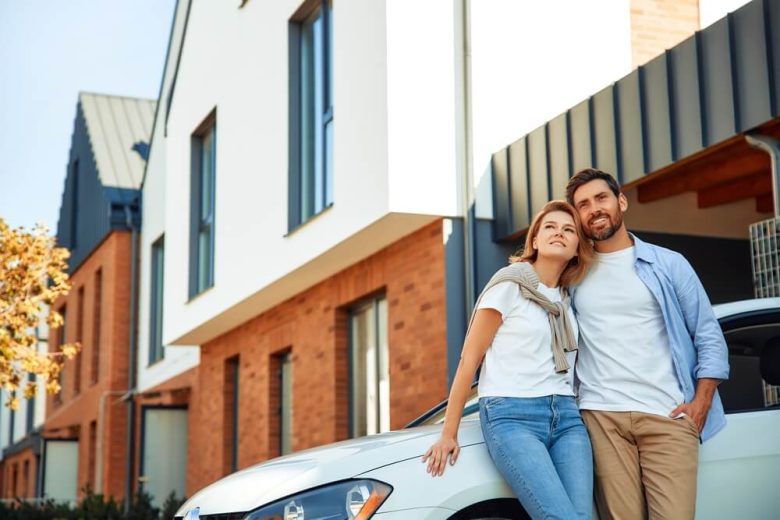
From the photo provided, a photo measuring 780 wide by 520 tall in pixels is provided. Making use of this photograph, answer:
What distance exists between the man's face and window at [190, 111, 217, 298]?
38.3ft

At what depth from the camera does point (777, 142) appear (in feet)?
25.0

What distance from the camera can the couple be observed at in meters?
4.45

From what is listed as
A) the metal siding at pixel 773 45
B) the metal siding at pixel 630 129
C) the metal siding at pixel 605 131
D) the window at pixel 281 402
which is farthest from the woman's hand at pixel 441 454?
the window at pixel 281 402

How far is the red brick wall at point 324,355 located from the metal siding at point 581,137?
1.51 metres

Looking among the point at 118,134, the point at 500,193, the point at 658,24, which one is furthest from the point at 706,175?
the point at 118,134

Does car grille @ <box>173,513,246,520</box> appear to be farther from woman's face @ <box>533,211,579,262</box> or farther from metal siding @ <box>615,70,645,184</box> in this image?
metal siding @ <box>615,70,645,184</box>

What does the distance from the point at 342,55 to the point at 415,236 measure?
1.98 meters

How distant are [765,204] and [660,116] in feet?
10.2

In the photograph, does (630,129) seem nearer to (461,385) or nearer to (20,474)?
(461,385)

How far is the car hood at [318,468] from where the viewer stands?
4461 mm

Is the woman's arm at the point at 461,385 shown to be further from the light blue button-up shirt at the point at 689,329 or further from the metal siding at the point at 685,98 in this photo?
the metal siding at the point at 685,98

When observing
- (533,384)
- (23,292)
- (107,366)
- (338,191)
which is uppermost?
(338,191)

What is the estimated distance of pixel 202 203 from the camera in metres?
17.0

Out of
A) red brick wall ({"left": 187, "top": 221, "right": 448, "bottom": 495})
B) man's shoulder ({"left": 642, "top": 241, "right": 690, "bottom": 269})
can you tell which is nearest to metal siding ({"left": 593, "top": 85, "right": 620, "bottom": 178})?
red brick wall ({"left": 187, "top": 221, "right": 448, "bottom": 495})
